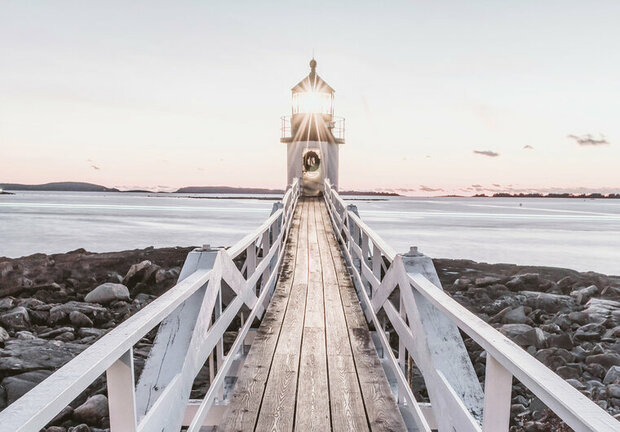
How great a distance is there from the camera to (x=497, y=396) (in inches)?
60.5

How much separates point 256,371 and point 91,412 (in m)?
3.56

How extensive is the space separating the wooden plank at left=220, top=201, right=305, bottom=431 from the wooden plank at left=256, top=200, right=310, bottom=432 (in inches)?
2.1

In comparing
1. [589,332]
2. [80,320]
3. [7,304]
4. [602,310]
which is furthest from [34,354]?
[602,310]

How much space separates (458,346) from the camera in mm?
2420

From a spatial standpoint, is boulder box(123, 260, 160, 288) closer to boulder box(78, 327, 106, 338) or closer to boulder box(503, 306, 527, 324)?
boulder box(78, 327, 106, 338)

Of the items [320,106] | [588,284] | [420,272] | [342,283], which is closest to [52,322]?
[342,283]

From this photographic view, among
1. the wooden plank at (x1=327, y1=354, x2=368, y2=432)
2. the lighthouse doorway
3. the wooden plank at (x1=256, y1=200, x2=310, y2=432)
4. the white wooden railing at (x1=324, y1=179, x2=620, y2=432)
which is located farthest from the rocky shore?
the lighthouse doorway

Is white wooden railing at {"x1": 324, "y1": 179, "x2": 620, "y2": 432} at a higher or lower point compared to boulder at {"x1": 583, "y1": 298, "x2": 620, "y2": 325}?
higher

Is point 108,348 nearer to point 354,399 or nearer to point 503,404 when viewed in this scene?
point 503,404

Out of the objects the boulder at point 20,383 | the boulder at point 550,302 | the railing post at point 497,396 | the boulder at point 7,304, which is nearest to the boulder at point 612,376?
the boulder at point 550,302

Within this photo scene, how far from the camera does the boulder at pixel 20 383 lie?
6.46 m

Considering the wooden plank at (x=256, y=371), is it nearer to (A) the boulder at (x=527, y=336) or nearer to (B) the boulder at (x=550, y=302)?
(A) the boulder at (x=527, y=336)

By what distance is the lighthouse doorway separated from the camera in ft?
85.3

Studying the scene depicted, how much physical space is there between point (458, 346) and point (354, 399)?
1240mm
